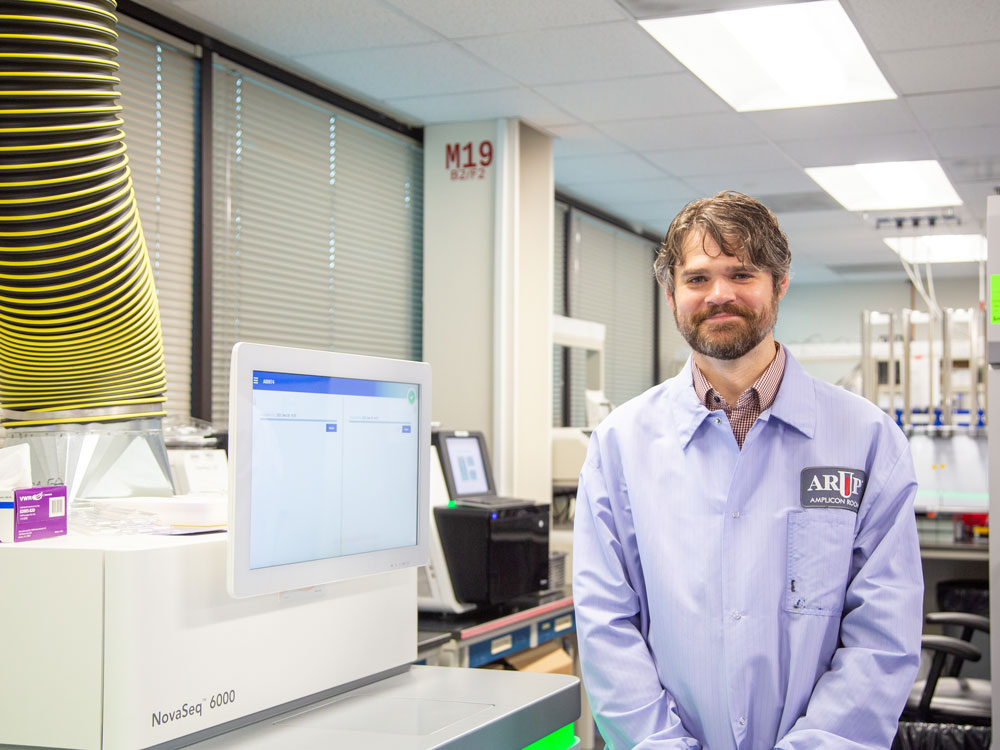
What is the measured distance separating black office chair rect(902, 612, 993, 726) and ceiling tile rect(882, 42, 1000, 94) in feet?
5.97

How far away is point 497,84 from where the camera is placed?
403 cm

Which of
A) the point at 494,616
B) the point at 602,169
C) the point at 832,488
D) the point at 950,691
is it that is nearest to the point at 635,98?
the point at 602,169

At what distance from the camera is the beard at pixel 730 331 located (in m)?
1.59

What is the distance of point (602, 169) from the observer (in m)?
5.43

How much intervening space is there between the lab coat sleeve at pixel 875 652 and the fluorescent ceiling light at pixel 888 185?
4.06 m

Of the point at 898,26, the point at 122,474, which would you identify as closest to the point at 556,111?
the point at 898,26

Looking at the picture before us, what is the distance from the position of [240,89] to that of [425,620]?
208 cm

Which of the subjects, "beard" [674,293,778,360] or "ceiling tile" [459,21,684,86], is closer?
"beard" [674,293,778,360]

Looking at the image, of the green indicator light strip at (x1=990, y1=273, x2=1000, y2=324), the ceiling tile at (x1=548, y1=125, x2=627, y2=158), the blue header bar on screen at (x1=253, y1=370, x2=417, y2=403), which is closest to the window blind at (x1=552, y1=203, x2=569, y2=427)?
the ceiling tile at (x1=548, y1=125, x2=627, y2=158)

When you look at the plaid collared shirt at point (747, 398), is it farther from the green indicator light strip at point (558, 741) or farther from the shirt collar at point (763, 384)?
the green indicator light strip at point (558, 741)

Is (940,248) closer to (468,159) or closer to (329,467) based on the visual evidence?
(468,159)

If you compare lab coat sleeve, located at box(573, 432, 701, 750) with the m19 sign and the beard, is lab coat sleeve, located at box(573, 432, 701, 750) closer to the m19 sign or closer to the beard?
the beard

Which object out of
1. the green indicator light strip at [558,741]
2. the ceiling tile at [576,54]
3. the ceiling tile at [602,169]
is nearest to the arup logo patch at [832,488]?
the green indicator light strip at [558,741]

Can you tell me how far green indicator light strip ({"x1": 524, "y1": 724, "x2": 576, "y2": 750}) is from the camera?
5.22ft
